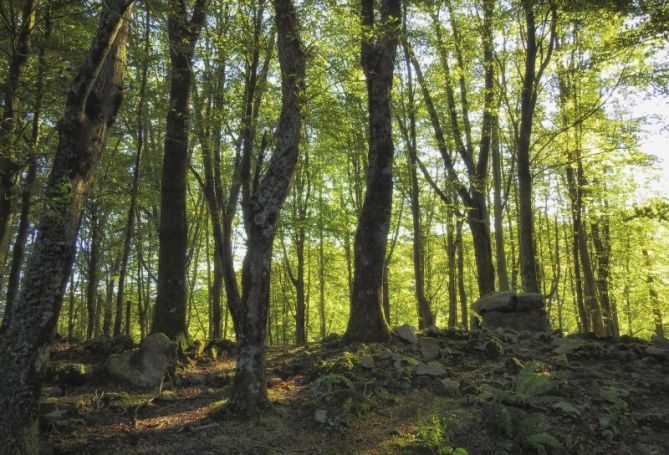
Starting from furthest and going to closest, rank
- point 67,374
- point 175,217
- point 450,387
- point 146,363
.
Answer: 1. point 175,217
2. point 146,363
3. point 67,374
4. point 450,387

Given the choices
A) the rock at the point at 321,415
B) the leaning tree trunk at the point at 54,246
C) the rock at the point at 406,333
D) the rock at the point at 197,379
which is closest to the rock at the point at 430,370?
the rock at the point at 406,333

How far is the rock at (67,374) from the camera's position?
7.27 meters

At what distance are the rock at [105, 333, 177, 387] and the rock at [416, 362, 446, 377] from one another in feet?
14.9

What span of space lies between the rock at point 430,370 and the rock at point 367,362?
0.79 m

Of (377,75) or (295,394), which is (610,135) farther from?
(295,394)

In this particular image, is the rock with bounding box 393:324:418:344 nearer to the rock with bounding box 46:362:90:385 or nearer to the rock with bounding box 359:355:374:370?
the rock with bounding box 359:355:374:370

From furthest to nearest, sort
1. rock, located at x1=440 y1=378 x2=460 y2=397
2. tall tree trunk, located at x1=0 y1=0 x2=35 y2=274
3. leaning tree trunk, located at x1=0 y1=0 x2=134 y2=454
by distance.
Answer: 1. tall tree trunk, located at x1=0 y1=0 x2=35 y2=274
2. rock, located at x1=440 y1=378 x2=460 y2=397
3. leaning tree trunk, located at x1=0 y1=0 x2=134 y2=454

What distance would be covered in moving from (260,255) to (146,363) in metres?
3.47

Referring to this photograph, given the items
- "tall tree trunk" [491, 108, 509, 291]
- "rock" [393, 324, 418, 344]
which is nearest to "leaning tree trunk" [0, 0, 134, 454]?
"rock" [393, 324, 418, 344]

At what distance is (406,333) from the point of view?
345 inches

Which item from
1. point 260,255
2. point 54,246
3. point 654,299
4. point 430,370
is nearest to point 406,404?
point 430,370

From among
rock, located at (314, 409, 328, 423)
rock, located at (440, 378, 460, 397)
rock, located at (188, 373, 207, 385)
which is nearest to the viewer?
rock, located at (314, 409, 328, 423)

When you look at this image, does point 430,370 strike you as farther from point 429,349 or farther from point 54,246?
point 54,246

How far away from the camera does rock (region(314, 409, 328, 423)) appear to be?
234 inches
